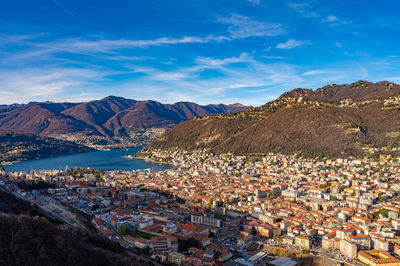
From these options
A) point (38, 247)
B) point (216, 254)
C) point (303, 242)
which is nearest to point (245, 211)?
point (303, 242)

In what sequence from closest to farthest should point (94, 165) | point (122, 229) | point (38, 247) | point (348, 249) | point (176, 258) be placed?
point (38, 247) < point (176, 258) < point (348, 249) < point (122, 229) < point (94, 165)

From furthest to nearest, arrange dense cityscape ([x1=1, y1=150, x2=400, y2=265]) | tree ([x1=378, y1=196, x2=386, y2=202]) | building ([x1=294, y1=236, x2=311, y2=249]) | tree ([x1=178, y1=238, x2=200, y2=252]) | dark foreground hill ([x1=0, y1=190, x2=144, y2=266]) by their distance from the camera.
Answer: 1. tree ([x1=378, y1=196, x2=386, y2=202])
2. building ([x1=294, y1=236, x2=311, y2=249])
3. tree ([x1=178, y1=238, x2=200, y2=252])
4. dense cityscape ([x1=1, y1=150, x2=400, y2=265])
5. dark foreground hill ([x1=0, y1=190, x2=144, y2=266])

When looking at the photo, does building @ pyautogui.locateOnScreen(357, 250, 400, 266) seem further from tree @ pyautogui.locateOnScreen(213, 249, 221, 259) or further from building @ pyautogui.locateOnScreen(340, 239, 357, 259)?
tree @ pyautogui.locateOnScreen(213, 249, 221, 259)

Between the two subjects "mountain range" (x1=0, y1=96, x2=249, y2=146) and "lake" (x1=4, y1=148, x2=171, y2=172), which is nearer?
"lake" (x1=4, y1=148, x2=171, y2=172)

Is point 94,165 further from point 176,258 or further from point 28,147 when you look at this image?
point 176,258

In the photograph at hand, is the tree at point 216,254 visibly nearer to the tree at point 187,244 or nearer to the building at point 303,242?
the tree at point 187,244

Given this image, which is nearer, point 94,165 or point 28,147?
point 94,165

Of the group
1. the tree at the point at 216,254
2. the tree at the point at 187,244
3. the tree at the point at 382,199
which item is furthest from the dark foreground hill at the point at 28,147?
the tree at the point at 382,199

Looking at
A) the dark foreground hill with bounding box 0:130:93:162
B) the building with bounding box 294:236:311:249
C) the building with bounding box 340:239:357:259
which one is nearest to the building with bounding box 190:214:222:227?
the building with bounding box 294:236:311:249
